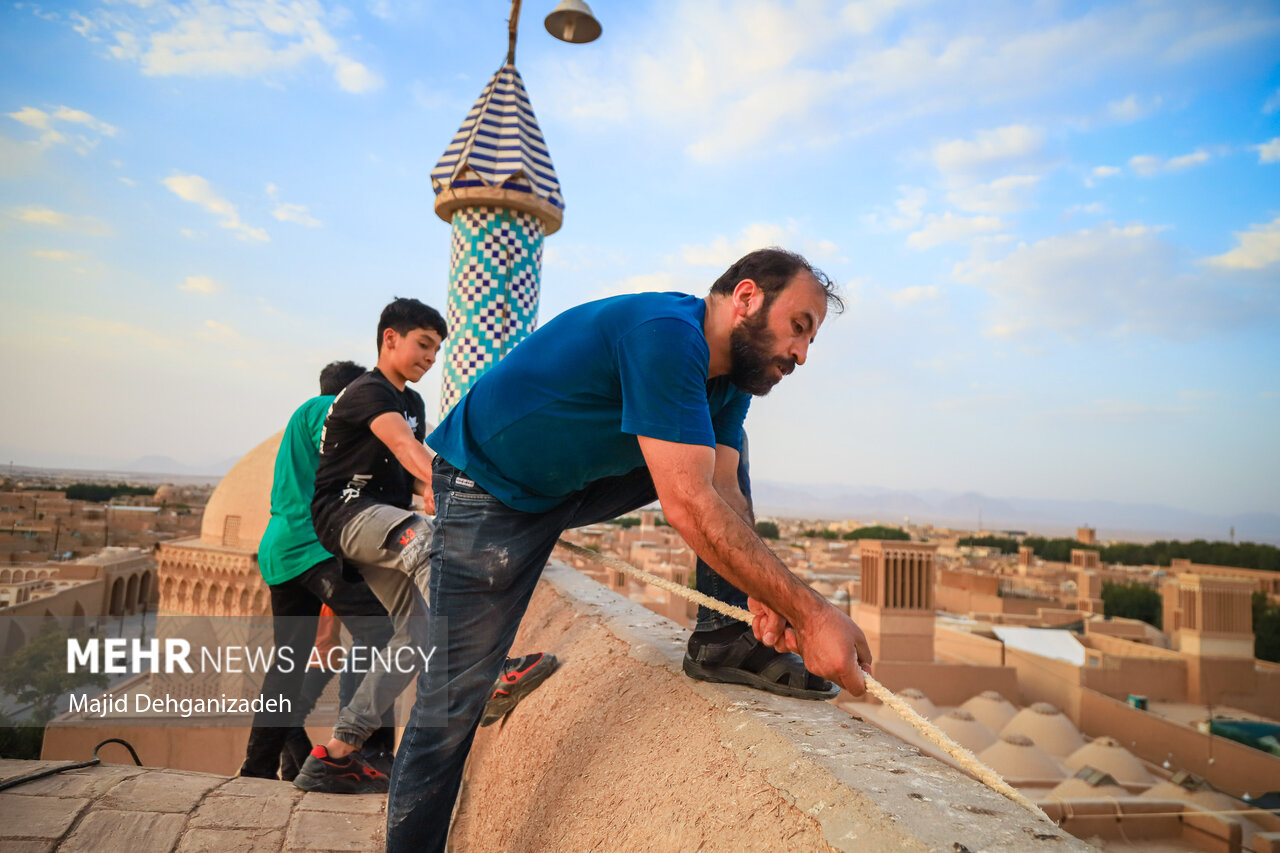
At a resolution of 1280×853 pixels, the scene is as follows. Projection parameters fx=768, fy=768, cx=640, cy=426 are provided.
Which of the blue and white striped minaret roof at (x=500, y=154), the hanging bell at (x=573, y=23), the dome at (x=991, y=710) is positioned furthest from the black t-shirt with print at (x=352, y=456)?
the dome at (x=991, y=710)

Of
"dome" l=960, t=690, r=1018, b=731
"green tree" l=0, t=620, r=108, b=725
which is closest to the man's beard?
"green tree" l=0, t=620, r=108, b=725

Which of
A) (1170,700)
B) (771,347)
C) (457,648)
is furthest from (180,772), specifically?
(1170,700)

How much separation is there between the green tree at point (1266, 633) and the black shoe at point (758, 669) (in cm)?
4168

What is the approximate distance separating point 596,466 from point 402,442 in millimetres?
936

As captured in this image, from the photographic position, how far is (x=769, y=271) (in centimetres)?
172

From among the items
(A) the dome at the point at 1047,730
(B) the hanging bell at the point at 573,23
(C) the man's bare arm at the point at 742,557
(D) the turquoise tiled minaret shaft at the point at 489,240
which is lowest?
(A) the dome at the point at 1047,730

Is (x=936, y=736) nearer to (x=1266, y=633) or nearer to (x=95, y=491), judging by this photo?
(x=95, y=491)

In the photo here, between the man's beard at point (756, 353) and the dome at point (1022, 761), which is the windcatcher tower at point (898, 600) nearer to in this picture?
the dome at point (1022, 761)

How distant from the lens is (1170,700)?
2481 cm

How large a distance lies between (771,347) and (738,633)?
69 cm

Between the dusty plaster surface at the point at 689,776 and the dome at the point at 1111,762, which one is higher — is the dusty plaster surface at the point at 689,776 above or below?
above

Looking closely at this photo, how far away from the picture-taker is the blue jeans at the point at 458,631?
1.76 m

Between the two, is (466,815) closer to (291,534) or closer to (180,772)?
(180,772)

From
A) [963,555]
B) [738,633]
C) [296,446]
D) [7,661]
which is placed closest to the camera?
[738,633]
